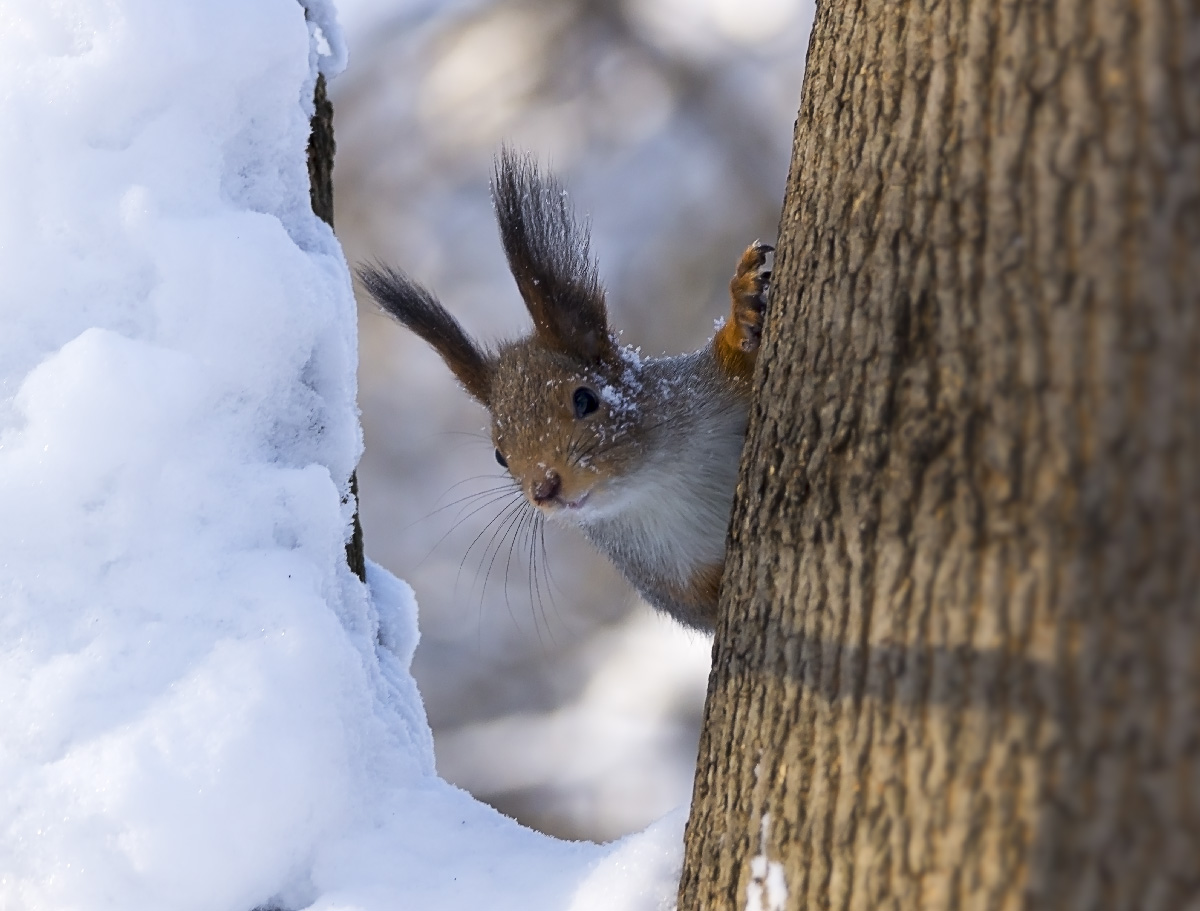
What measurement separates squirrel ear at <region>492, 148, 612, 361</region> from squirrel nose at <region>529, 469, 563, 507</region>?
0.96 ft

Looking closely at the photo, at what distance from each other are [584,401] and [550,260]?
0.99 ft

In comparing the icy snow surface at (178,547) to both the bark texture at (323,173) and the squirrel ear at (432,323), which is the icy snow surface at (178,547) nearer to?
the bark texture at (323,173)

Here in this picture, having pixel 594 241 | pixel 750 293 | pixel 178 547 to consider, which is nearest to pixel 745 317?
pixel 750 293

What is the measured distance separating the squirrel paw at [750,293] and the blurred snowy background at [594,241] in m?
3.73

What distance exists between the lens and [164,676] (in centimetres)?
153

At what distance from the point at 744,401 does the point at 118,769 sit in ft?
4.65

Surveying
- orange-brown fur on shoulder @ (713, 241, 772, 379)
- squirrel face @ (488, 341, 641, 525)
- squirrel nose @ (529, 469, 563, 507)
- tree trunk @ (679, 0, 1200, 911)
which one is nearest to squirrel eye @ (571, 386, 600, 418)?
squirrel face @ (488, 341, 641, 525)

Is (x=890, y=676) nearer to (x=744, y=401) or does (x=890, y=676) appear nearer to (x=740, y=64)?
(x=744, y=401)

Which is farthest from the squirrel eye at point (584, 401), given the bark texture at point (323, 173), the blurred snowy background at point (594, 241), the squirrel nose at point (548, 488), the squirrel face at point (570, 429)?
the blurred snowy background at point (594, 241)

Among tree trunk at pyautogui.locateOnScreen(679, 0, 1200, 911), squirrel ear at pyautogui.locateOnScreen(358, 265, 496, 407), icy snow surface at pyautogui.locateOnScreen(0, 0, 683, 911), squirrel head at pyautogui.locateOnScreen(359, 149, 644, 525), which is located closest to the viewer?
tree trunk at pyautogui.locateOnScreen(679, 0, 1200, 911)

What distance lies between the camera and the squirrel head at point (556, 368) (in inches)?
93.6

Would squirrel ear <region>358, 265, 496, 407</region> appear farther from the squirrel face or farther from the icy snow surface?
the icy snow surface

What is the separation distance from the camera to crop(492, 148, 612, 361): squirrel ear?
2281 millimetres

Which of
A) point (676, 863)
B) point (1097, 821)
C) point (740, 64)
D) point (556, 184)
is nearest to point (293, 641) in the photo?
point (676, 863)
